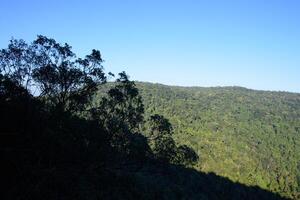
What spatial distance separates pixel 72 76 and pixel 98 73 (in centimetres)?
220

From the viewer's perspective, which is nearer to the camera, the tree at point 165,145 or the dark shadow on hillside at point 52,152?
the dark shadow on hillside at point 52,152

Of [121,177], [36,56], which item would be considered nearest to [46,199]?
[36,56]

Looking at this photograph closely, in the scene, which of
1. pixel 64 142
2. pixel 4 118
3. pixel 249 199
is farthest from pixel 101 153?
pixel 249 199

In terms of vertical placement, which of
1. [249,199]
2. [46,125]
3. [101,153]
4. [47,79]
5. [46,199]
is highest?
[47,79]

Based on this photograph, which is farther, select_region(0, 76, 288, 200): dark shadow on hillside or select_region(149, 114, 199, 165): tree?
select_region(149, 114, 199, 165): tree

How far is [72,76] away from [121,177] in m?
24.4

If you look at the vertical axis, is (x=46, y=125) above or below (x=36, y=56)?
below

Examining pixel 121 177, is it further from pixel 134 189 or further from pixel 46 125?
pixel 46 125

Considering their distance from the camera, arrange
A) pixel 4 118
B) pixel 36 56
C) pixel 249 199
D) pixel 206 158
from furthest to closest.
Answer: pixel 206 158, pixel 249 199, pixel 36 56, pixel 4 118

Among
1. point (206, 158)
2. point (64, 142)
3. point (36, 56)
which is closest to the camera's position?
point (64, 142)

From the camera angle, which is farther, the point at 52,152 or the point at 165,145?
the point at 165,145

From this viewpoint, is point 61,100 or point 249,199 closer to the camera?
point 61,100

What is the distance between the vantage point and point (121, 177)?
180ft

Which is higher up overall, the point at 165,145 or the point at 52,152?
the point at 52,152
